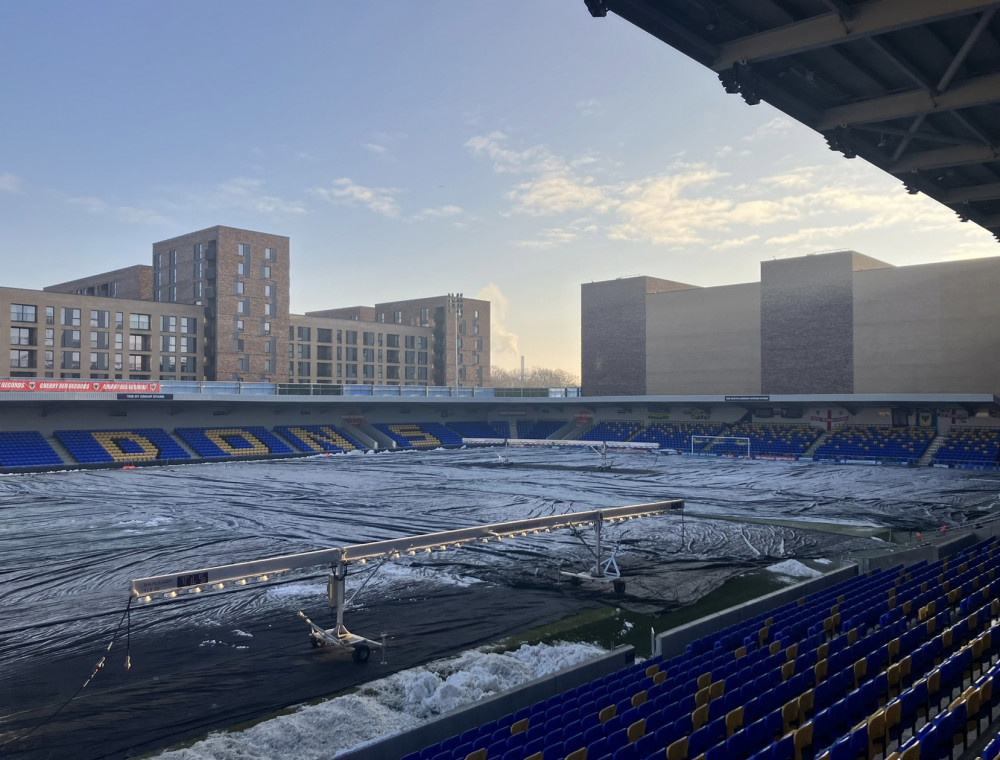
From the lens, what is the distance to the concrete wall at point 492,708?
29.9 ft

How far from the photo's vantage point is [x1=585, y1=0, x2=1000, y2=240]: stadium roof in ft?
38.1

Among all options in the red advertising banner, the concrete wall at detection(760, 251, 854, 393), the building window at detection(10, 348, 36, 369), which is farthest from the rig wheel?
the building window at detection(10, 348, 36, 369)

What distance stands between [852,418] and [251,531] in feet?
179

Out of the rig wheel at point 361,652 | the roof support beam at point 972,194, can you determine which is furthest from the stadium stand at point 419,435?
the rig wheel at point 361,652

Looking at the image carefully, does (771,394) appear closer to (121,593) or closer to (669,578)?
(669,578)

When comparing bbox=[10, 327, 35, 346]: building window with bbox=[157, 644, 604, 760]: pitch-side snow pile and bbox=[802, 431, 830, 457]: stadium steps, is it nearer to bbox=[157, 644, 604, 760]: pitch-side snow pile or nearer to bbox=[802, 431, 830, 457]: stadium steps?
bbox=[157, 644, 604, 760]: pitch-side snow pile

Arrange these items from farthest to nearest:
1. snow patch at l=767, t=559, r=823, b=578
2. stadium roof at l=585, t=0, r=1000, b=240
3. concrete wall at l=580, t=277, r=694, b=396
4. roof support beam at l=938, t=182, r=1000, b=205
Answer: concrete wall at l=580, t=277, r=694, b=396 → snow patch at l=767, t=559, r=823, b=578 → roof support beam at l=938, t=182, r=1000, b=205 → stadium roof at l=585, t=0, r=1000, b=240

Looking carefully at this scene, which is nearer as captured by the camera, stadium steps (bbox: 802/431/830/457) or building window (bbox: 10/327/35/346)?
stadium steps (bbox: 802/431/830/457)

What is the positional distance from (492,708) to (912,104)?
14.0 metres

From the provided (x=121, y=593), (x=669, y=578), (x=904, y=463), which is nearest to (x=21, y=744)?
(x=121, y=593)

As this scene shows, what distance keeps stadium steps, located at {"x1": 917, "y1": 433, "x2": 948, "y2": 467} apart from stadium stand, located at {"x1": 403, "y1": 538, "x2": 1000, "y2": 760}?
1759 inches

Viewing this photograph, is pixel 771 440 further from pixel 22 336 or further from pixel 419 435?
pixel 22 336

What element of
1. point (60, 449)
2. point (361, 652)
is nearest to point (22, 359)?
point (60, 449)

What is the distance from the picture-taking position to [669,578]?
19859 mm
